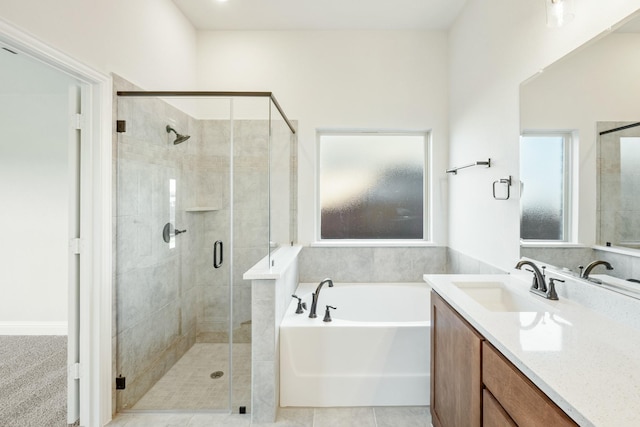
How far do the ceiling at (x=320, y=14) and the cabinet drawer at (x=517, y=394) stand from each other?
108 inches

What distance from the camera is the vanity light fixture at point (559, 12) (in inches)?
57.9

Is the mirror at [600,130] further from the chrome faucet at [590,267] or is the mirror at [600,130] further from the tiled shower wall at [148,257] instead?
the tiled shower wall at [148,257]

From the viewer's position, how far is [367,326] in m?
2.10

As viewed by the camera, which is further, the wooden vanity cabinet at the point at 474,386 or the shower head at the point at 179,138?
the shower head at the point at 179,138

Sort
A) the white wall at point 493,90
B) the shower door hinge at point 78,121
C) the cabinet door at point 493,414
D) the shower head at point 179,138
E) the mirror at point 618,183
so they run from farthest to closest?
1. the shower head at point 179,138
2. the shower door hinge at point 78,121
3. the white wall at point 493,90
4. the mirror at point 618,183
5. the cabinet door at point 493,414

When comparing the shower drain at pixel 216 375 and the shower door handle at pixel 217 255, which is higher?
the shower door handle at pixel 217 255

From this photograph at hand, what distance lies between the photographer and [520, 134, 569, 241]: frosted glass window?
154cm

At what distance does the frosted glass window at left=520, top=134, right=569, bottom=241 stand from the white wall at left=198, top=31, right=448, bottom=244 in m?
1.29

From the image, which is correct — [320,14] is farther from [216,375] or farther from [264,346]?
[216,375]

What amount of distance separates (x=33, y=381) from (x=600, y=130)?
3.76 meters

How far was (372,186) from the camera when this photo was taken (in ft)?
10.7

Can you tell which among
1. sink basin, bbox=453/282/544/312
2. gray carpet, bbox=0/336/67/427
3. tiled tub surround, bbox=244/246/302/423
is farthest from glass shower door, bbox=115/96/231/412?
sink basin, bbox=453/282/544/312

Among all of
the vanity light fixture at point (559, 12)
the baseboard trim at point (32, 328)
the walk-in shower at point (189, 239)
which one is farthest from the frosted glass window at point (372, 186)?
the baseboard trim at point (32, 328)

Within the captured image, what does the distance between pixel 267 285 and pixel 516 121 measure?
183 centimetres
